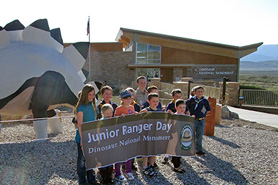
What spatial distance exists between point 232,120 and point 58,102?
639 cm

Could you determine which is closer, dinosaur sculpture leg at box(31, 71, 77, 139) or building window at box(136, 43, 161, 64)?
dinosaur sculpture leg at box(31, 71, 77, 139)

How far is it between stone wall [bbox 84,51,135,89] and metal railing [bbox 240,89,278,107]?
13.9 metres

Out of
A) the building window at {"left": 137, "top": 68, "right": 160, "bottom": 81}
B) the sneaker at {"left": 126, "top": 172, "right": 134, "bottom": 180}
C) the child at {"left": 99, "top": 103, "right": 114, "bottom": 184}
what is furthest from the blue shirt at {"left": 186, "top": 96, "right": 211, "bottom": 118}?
the building window at {"left": 137, "top": 68, "right": 160, "bottom": 81}

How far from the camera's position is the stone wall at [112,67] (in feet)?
79.4

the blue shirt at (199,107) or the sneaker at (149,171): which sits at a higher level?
the blue shirt at (199,107)

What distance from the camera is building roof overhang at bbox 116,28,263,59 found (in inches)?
923

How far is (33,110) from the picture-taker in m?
5.03

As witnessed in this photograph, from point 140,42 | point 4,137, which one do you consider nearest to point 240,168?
point 4,137

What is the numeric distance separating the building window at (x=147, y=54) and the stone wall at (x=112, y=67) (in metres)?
0.82

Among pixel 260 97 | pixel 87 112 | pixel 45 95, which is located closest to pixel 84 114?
pixel 87 112

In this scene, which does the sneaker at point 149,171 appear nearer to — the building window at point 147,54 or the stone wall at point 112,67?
the stone wall at point 112,67

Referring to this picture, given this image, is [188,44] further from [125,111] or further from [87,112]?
[87,112]

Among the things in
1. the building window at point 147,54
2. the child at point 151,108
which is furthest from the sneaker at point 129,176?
the building window at point 147,54

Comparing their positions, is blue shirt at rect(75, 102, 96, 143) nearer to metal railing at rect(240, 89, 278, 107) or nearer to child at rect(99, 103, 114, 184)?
child at rect(99, 103, 114, 184)
